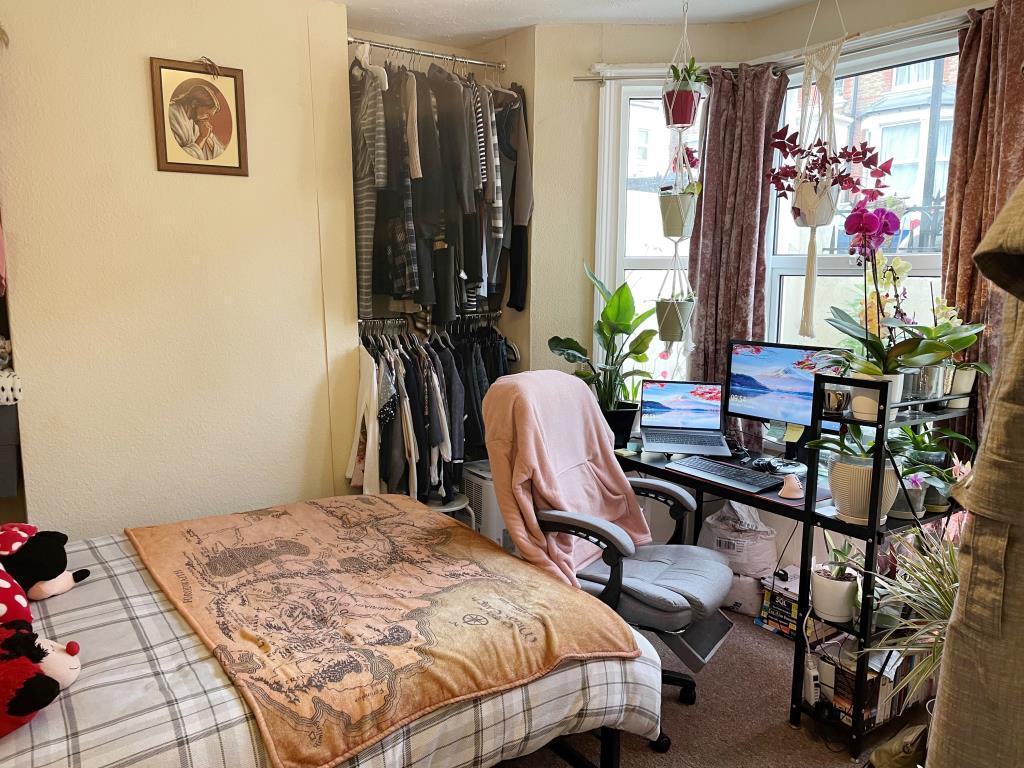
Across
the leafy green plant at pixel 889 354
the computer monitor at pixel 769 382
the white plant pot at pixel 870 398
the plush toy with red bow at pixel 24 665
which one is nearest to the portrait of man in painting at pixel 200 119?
the plush toy with red bow at pixel 24 665

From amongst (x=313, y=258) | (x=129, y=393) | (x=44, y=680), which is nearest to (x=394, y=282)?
(x=313, y=258)

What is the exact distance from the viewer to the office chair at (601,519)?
212 cm

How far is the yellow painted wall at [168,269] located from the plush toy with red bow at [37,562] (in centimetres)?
67

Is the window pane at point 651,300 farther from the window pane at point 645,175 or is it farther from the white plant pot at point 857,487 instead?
the white plant pot at point 857,487

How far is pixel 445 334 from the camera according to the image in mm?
3428

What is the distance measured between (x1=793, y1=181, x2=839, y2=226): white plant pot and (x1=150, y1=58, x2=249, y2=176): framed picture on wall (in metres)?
2.12

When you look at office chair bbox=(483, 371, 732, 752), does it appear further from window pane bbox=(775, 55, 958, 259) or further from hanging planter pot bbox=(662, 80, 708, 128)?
window pane bbox=(775, 55, 958, 259)

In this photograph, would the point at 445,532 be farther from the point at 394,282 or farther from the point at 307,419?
the point at 394,282

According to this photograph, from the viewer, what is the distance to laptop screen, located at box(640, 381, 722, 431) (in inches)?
118

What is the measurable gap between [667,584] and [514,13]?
245cm

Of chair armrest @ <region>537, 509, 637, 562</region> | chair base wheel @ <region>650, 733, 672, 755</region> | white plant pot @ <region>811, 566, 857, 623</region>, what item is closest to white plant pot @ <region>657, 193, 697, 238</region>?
chair armrest @ <region>537, 509, 637, 562</region>

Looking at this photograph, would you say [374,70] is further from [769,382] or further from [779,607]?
[779,607]

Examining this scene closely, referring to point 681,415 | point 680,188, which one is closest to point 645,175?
point 680,188

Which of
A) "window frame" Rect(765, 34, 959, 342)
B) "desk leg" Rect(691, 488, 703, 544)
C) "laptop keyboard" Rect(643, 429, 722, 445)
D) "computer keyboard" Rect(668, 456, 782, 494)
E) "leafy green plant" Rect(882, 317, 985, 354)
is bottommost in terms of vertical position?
"desk leg" Rect(691, 488, 703, 544)
